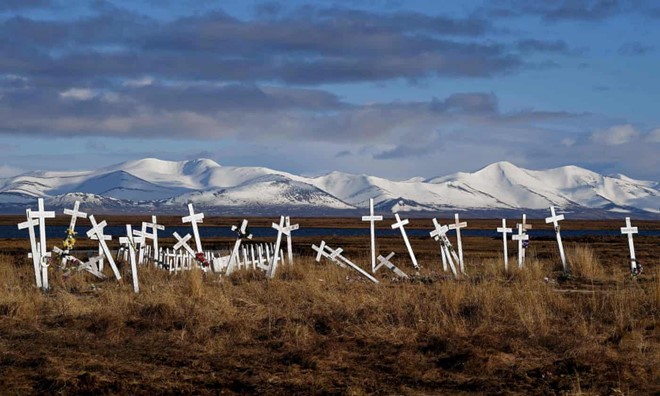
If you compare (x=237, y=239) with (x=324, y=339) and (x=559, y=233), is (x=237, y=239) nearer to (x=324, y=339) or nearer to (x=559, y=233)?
(x=559, y=233)

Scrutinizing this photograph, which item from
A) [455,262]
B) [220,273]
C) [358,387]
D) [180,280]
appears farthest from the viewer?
[455,262]

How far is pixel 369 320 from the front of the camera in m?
15.3

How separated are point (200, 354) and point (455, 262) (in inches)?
583

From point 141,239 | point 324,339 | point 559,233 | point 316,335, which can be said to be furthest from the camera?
point 559,233

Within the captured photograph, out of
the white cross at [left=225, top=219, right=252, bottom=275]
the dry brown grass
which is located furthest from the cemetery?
the white cross at [left=225, top=219, right=252, bottom=275]

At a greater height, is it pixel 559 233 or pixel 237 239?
pixel 237 239

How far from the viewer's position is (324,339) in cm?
1409

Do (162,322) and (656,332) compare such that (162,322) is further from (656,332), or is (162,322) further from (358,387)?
(656,332)

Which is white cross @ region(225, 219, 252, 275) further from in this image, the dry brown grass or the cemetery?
the dry brown grass

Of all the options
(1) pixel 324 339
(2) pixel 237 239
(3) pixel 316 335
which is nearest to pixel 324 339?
(1) pixel 324 339

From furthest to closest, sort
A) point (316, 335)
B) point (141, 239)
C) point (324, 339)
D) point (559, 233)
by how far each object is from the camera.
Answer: point (559, 233) < point (141, 239) < point (316, 335) < point (324, 339)

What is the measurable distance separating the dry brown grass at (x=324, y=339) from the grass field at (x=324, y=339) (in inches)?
1.2

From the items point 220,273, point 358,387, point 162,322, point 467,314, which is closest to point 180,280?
point 220,273

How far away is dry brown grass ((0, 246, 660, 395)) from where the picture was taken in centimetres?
1141
